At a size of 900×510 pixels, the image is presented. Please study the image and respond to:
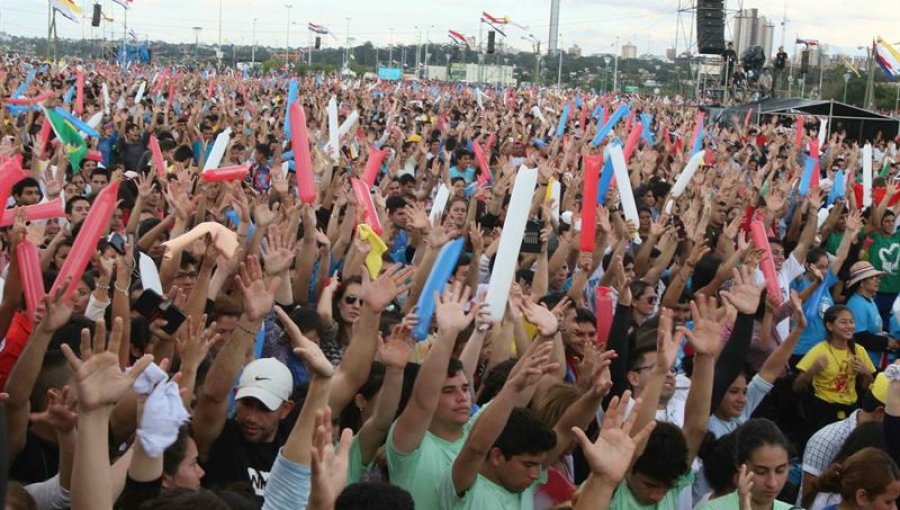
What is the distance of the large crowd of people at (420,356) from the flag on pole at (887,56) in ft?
61.5

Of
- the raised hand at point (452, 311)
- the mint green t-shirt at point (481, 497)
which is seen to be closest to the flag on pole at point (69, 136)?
the raised hand at point (452, 311)

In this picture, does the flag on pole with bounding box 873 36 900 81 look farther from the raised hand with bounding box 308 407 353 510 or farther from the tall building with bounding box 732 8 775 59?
the raised hand with bounding box 308 407 353 510

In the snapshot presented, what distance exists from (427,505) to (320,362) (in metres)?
0.63

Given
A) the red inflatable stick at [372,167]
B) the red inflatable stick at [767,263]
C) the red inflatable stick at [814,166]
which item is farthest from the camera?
the red inflatable stick at [814,166]

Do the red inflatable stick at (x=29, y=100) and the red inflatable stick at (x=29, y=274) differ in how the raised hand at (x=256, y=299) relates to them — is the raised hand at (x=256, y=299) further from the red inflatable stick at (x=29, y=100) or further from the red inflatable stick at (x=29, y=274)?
the red inflatable stick at (x=29, y=100)

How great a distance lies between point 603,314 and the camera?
21.6 feet

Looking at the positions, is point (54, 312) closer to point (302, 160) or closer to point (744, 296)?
point (744, 296)

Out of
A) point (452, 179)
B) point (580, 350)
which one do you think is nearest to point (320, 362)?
point (580, 350)

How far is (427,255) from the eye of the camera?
255 inches

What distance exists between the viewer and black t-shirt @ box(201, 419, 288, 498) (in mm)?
4105

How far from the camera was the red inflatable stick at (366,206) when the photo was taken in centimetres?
757

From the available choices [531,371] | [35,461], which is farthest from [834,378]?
[35,461]

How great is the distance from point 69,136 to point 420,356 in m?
6.92

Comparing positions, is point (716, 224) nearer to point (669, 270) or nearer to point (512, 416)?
point (669, 270)
